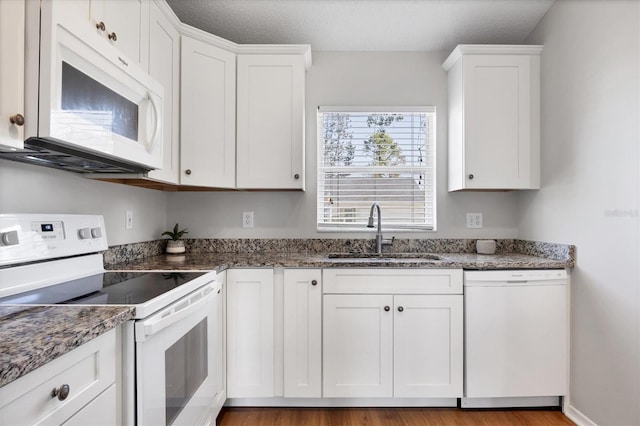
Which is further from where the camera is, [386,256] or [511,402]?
[386,256]

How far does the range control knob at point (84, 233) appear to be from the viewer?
147 centimetres

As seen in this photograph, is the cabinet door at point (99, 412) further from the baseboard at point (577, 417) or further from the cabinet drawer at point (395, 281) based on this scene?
the baseboard at point (577, 417)

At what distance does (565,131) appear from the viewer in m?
2.00

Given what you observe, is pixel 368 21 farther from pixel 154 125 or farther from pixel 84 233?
pixel 84 233

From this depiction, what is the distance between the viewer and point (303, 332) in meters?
1.94

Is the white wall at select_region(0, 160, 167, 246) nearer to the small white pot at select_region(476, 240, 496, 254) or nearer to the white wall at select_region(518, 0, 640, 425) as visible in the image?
the small white pot at select_region(476, 240, 496, 254)

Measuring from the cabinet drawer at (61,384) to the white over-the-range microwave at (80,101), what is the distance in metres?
0.61

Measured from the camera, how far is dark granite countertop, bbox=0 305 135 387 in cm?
65

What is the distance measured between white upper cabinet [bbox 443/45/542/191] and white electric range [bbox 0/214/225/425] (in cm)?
184

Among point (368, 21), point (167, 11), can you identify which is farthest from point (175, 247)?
point (368, 21)

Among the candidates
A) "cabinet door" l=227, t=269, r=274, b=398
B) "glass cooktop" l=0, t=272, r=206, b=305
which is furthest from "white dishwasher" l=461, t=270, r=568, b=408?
"glass cooktop" l=0, t=272, r=206, b=305

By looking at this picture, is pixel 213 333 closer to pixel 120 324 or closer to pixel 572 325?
pixel 120 324

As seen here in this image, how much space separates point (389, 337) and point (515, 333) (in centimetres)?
73

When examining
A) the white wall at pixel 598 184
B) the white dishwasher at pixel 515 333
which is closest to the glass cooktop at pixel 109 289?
the white dishwasher at pixel 515 333
